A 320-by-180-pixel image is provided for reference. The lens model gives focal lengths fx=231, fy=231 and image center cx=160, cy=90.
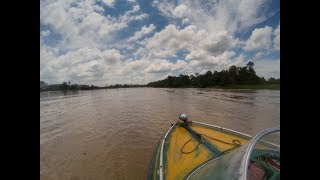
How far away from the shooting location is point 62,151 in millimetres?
9750

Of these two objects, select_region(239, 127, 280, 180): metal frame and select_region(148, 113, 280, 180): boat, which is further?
select_region(148, 113, 280, 180): boat

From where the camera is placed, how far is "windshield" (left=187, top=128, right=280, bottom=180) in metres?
2.50

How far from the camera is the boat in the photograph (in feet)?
8.49

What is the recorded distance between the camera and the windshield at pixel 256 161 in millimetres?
2504

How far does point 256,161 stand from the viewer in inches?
108

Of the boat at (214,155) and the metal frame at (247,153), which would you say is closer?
the metal frame at (247,153)

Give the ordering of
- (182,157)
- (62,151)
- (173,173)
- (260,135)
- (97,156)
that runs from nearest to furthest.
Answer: (260,135)
(173,173)
(182,157)
(97,156)
(62,151)

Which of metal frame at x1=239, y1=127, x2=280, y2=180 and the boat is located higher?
metal frame at x1=239, y1=127, x2=280, y2=180

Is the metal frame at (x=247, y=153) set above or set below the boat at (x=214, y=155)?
above
